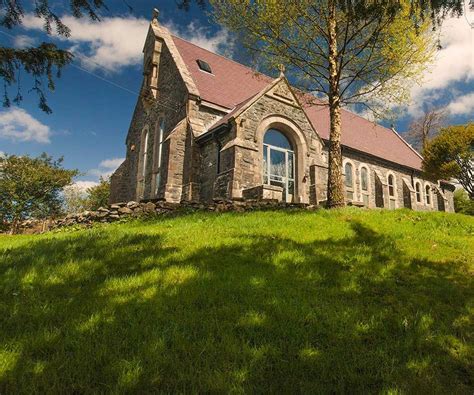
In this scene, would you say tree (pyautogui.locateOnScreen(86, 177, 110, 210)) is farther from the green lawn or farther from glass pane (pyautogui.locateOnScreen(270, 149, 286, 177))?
the green lawn

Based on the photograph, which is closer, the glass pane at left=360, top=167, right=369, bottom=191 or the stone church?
the stone church

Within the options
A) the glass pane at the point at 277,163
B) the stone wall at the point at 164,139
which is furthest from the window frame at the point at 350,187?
the stone wall at the point at 164,139

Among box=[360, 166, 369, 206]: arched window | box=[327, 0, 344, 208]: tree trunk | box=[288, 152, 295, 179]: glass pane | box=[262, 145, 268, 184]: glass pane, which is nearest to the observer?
box=[327, 0, 344, 208]: tree trunk

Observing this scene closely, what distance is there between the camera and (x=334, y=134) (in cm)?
1141

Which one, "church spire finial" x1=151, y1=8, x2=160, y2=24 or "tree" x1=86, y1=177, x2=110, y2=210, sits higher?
"church spire finial" x1=151, y1=8, x2=160, y2=24

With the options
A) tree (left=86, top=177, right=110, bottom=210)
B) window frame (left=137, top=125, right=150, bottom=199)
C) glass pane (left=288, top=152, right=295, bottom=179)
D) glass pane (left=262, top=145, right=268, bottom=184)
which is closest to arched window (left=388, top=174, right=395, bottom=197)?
glass pane (left=288, top=152, right=295, bottom=179)

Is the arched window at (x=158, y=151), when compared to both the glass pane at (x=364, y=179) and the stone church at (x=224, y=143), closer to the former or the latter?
the stone church at (x=224, y=143)

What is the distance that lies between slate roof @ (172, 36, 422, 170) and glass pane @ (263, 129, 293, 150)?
2.08m

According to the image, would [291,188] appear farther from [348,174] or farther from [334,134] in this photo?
[348,174]

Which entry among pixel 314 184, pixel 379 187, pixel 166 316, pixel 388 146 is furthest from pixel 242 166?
pixel 388 146

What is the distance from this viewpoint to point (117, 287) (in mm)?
4309

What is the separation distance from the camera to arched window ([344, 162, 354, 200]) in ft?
74.1

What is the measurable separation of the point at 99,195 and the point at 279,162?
28.9 metres

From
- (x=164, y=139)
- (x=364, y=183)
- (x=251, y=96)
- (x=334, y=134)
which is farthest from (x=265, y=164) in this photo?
(x=364, y=183)
